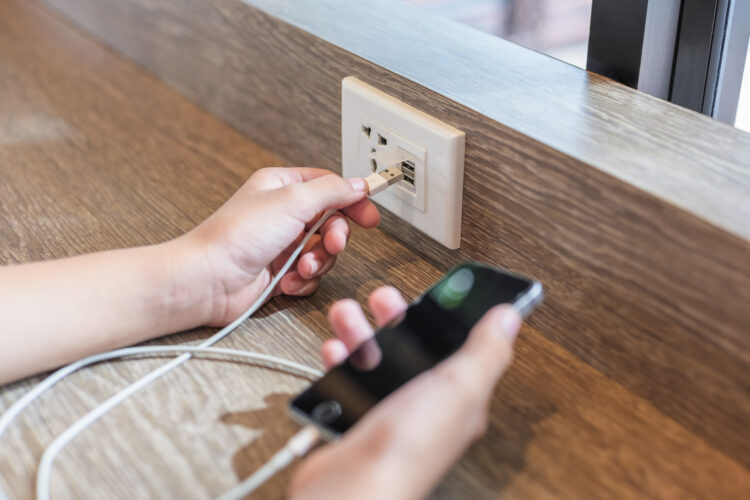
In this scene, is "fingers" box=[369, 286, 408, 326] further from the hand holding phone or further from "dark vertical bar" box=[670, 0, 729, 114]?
"dark vertical bar" box=[670, 0, 729, 114]

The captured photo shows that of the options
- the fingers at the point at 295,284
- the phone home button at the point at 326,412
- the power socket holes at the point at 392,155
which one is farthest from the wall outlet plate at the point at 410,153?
the phone home button at the point at 326,412

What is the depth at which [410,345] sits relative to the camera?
51cm

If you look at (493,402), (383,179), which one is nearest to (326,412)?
(493,402)

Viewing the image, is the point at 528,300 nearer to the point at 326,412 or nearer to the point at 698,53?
the point at 326,412

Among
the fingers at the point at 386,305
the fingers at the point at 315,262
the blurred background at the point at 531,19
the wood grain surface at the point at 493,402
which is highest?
the fingers at the point at 386,305

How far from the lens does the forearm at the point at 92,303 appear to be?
0.54 meters

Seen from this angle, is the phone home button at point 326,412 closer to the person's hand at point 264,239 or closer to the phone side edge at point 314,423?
the phone side edge at point 314,423

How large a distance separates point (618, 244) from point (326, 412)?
0.21 m

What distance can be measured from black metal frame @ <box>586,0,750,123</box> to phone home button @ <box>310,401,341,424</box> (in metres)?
0.37

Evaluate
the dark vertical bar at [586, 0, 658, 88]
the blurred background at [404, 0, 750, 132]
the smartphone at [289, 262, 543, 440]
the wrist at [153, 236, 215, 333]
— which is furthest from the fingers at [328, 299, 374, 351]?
the blurred background at [404, 0, 750, 132]

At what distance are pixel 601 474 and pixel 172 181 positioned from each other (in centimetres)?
52

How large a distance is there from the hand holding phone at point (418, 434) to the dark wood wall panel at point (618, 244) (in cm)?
11

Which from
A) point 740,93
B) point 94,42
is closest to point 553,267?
point 740,93

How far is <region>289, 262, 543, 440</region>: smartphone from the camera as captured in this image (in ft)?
1.53
